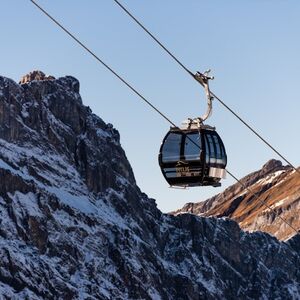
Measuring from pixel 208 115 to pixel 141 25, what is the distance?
7.57 m

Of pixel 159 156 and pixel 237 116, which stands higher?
pixel 159 156

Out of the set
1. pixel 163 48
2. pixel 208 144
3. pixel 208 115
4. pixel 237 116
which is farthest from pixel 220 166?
pixel 163 48

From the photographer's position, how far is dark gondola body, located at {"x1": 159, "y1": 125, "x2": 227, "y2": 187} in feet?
131

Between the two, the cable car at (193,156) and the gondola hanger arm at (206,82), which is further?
the cable car at (193,156)

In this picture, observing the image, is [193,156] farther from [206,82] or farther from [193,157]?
[206,82]

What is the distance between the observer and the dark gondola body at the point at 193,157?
3978 centimetres

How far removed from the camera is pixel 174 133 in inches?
1618

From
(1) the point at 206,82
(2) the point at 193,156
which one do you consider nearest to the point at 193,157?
(2) the point at 193,156

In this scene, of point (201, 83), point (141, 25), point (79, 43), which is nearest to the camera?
point (141, 25)

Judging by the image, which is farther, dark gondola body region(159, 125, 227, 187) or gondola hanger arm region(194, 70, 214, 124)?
dark gondola body region(159, 125, 227, 187)

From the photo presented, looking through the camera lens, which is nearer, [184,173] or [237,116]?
[237,116]

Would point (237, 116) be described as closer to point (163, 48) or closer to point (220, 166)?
point (163, 48)

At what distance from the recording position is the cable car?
39.7m

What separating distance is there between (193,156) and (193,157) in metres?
0.05
